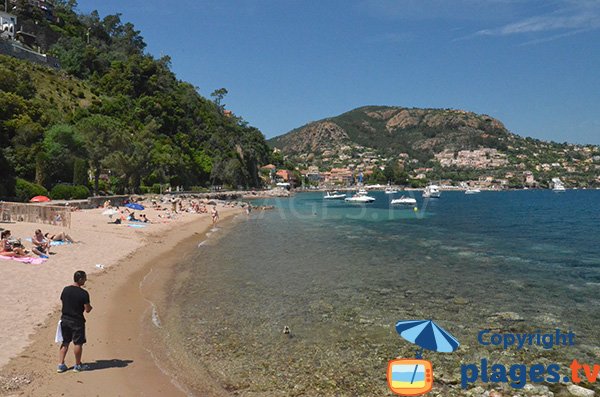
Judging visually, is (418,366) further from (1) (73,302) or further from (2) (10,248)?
(2) (10,248)

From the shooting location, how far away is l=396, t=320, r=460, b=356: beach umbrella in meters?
7.77

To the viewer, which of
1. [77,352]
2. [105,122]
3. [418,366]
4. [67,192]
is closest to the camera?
[77,352]

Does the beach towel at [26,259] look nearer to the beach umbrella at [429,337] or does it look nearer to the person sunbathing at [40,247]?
the person sunbathing at [40,247]

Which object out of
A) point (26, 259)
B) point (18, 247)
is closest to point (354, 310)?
point (26, 259)

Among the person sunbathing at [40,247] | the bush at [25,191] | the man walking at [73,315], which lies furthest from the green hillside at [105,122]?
the man walking at [73,315]

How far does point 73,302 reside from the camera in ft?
25.1

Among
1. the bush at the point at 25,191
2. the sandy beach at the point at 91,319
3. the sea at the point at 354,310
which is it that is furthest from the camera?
the bush at the point at 25,191

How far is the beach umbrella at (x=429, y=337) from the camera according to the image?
306 inches

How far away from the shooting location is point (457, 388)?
→ 843 cm

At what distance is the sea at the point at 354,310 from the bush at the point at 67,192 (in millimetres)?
23940

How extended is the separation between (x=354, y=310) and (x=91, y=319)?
7.75 metres

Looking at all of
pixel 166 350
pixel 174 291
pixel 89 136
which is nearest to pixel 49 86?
pixel 89 136

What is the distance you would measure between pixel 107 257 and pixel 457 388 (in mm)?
16516

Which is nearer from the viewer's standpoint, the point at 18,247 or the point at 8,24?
the point at 18,247
